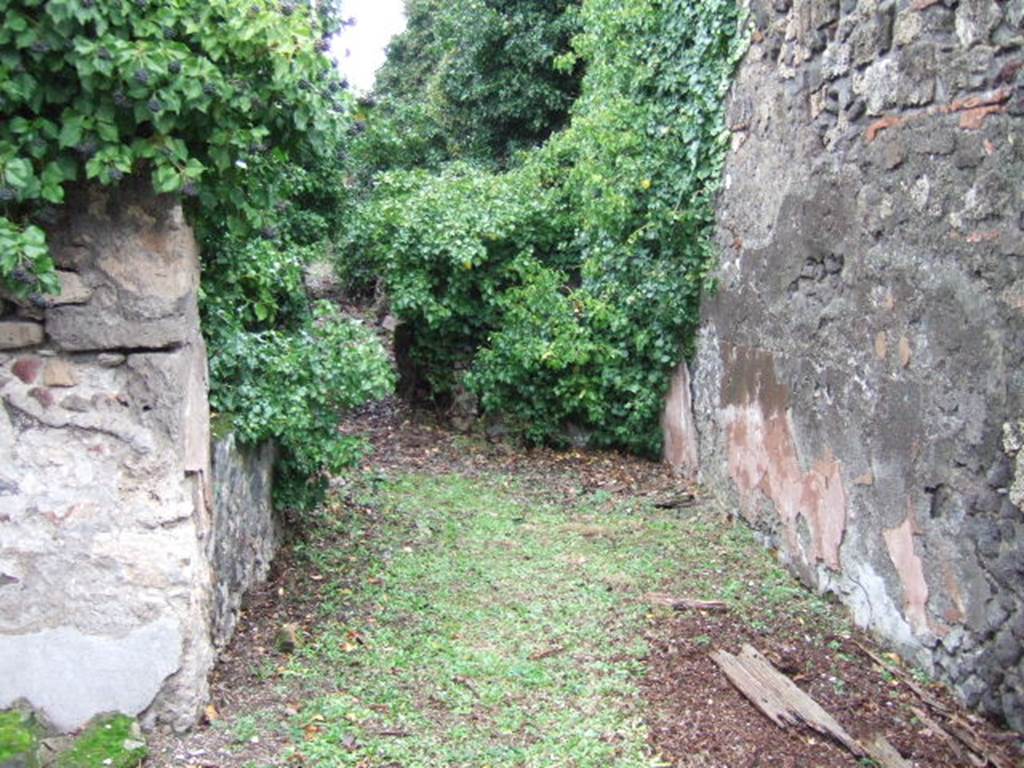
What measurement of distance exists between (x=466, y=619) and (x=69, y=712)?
74.8 inches

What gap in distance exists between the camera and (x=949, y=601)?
4172 mm

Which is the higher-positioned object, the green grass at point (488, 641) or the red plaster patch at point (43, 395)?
the red plaster patch at point (43, 395)

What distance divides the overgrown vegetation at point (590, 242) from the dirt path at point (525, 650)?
139 centimetres

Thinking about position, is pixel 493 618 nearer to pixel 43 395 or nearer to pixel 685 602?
pixel 685 602

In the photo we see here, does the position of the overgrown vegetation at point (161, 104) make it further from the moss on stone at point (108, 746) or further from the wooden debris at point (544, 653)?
the wooden debris at point (544, 653)

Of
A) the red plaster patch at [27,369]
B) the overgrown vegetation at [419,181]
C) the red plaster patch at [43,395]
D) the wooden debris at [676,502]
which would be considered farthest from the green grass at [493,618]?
the red plaster patch at [27,369]

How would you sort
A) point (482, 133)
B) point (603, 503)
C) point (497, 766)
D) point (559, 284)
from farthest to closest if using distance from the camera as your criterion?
point (482, 133) < point (559, 284) < point (603, 503) < point (497, 766)

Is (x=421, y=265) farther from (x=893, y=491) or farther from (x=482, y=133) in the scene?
(x=893, y=491)

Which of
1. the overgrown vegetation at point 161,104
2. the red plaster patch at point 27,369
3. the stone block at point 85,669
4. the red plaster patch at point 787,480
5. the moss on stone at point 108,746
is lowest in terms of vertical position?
the moss on stone at point 108,746

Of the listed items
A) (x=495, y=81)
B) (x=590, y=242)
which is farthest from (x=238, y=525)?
(x=495, y=81)

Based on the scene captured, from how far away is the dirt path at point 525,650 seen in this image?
379cm

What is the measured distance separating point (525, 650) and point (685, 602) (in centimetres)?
95

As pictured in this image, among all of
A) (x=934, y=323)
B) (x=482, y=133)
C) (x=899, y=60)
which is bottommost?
(x=934, y=323)

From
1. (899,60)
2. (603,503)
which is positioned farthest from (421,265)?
(899,60)
